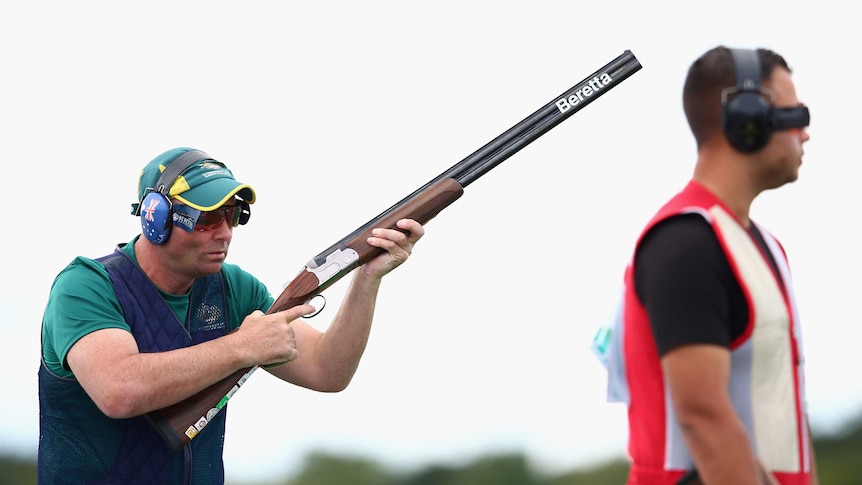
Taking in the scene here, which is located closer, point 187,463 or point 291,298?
point 187,463

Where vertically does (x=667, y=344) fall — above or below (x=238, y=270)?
below

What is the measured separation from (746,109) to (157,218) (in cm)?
211

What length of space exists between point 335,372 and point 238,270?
0.56 meters

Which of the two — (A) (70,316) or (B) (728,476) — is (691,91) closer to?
(B) (728,476)

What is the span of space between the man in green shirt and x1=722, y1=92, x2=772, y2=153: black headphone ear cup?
167cm

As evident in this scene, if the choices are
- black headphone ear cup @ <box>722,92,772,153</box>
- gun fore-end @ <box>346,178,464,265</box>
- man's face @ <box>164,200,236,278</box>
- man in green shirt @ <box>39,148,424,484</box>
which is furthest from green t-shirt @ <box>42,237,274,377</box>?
black headphone ear cup @ <box>722,92,772,153</box>

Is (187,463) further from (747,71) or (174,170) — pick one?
(747,71)

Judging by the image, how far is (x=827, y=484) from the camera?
6.27 m

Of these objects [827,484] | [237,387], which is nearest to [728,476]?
[237,387]

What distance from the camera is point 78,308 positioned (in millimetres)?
3211

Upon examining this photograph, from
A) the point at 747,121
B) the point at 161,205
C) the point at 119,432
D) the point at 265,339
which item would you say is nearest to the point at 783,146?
Result: the point at 747,121

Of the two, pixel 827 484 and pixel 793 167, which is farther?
pixel 827 484

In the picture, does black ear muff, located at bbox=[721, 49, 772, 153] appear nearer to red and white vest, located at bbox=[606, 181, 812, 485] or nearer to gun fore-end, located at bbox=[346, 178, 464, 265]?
red and white vest, located at bbox=[606, 181, 812, 485]

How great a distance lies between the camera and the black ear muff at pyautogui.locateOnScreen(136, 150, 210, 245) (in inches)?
133
